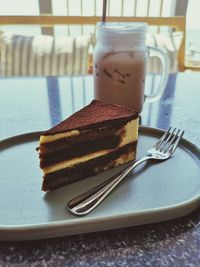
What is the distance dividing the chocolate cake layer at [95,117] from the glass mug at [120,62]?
0.16 meters

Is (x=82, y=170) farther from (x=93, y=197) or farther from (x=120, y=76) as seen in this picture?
(x=120, y=76)

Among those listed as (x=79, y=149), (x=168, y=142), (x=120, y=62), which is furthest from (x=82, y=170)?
(x=120, y=62)

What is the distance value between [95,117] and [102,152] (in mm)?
62

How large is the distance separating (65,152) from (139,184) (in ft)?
Result: 0.42

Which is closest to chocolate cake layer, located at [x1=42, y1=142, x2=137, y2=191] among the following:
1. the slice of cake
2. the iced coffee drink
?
the slice of cake

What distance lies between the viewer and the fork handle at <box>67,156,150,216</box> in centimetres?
40

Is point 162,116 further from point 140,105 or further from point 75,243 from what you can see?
point 75,243

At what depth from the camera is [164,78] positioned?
81 cm

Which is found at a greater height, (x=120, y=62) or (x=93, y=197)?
(x=120, y=62)

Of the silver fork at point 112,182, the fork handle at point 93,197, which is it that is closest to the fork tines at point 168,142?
the silver fork at point 112,182

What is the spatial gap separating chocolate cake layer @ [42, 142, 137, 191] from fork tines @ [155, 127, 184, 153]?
62mm

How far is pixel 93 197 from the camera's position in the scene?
425 mm

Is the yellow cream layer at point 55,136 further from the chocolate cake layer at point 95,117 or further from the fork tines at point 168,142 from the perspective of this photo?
the fork tines at point 168,142

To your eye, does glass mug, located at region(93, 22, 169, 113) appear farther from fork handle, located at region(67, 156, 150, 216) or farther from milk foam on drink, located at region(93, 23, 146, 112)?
fork handle, located at region(67, 156, 150, 216)
